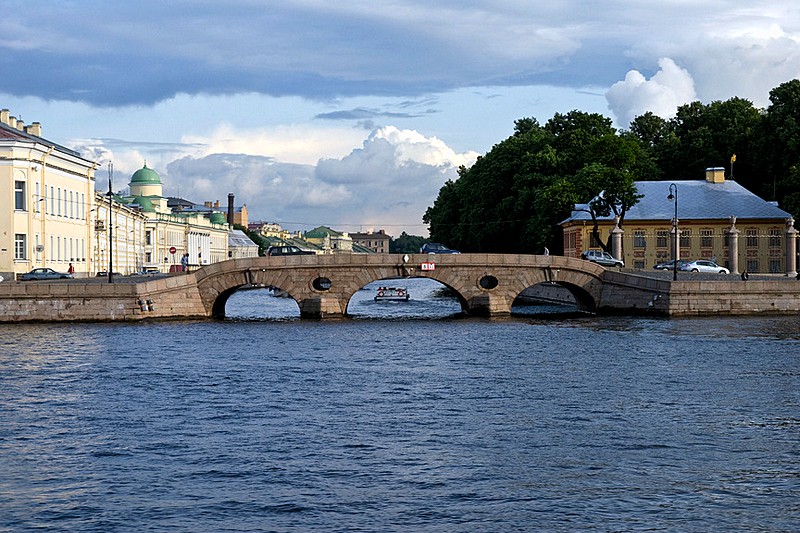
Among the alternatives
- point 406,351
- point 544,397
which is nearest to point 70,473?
point 544,397

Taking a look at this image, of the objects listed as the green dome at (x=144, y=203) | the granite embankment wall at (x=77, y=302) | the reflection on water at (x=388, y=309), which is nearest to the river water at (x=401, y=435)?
the granite embankment wall at (x=77, y=302)

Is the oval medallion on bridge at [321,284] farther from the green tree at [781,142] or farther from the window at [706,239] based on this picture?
the green tree at [781,142]

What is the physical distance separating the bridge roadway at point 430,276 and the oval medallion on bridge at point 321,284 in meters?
0.10

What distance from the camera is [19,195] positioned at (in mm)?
79375

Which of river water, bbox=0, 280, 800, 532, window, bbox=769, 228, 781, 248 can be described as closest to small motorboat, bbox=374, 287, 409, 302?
window, bbox=769, 228, 781, 248

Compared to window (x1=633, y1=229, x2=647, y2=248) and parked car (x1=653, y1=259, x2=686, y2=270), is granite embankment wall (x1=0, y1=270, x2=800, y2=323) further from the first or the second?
window (x1=633, y1=229, x2=647, y2=248)

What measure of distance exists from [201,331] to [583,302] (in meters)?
23.7

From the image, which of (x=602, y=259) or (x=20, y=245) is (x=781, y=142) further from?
(x=20, y=245)

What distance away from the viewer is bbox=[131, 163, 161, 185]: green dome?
515 ft

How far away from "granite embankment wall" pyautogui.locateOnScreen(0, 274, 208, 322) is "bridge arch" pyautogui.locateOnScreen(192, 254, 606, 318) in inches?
137

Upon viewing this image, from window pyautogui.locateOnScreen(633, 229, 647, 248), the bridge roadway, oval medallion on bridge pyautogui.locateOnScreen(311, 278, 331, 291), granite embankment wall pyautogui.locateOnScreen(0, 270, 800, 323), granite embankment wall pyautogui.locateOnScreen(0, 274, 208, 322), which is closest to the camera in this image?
granite embankment wall pyautogui.locateOnScreen(0, 274, 208, 322)

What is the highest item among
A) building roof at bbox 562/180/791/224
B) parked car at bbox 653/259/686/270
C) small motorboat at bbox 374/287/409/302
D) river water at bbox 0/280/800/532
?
building roof at bbox 562/180/791/224

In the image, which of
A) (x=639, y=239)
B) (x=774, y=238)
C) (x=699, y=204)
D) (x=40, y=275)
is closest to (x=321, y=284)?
(x=40, y=275)

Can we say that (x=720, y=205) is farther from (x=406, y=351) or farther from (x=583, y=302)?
(x=406, y=351)
